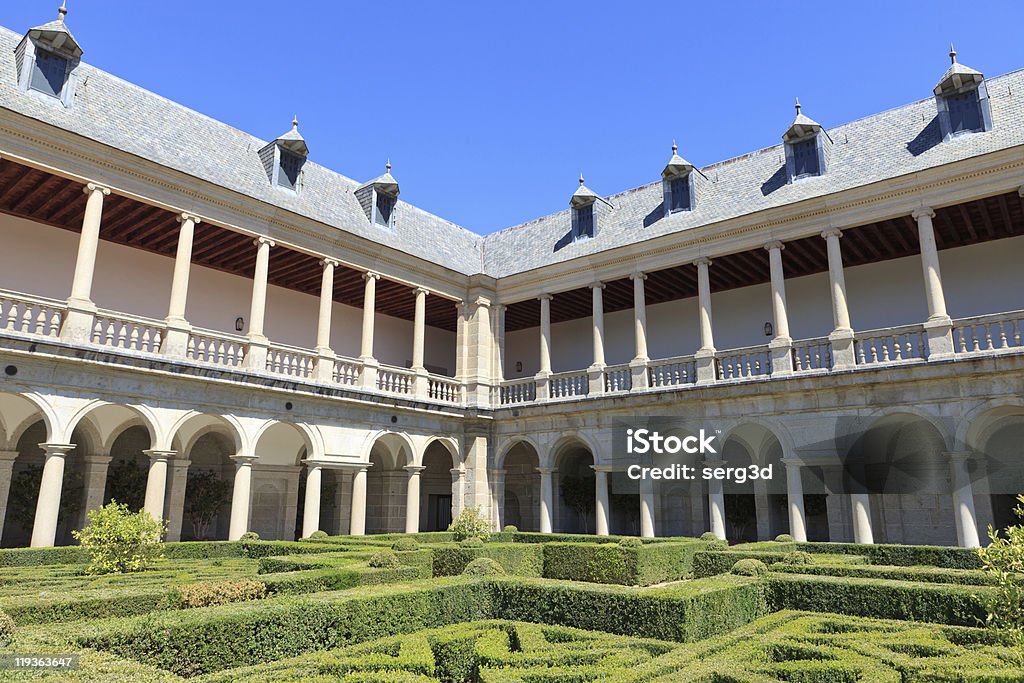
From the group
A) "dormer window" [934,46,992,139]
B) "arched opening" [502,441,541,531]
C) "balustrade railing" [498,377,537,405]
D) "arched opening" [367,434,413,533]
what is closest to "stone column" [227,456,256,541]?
"arched opening" [367,434,413,533]

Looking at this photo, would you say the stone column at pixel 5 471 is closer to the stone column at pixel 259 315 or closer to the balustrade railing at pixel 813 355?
the stone column at pixel 259 315

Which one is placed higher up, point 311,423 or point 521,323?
point 521,323

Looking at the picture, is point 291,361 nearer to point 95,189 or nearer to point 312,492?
point 312,492

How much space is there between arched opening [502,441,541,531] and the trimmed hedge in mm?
18169

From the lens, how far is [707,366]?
2045 centimetres

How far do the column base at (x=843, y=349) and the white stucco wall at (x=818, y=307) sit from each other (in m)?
4.03

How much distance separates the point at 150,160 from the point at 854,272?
69.0 feet

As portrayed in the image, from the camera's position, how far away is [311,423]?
1991 centimetres

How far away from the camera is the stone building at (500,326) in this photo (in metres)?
16.6

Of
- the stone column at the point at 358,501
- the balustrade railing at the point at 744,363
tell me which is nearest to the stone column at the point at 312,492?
the stone column at the point at 358,501

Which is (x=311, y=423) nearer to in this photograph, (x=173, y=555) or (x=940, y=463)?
(x=173, y=555)

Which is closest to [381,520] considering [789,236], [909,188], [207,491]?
[207,491]

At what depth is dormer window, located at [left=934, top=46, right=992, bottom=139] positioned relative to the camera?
61.7ft

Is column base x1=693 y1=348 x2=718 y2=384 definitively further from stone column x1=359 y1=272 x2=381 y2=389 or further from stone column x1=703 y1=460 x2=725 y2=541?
stone column x1=359 y1=272 x2=381 y2=389
